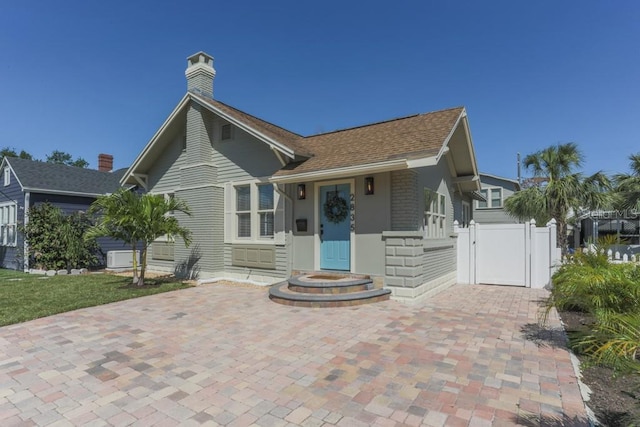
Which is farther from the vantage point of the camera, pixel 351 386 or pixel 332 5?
pixel 332 5

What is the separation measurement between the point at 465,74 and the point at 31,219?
18.4 metres

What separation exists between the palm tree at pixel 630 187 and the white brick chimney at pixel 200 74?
1694cm

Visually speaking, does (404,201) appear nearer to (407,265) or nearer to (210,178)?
(407,265)

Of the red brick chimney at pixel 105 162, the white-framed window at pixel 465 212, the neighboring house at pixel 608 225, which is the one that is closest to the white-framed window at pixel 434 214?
the white-framed window at pixel 465 212

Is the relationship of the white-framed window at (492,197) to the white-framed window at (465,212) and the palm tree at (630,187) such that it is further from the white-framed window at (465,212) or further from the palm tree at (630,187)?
the white-framed window at (465,212)

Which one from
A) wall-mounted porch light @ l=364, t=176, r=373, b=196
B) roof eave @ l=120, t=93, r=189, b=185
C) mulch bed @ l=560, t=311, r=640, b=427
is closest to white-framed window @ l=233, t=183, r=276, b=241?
wall-mounted porch light @ l=364, t=176, r=373, b=196

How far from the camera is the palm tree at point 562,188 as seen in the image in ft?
43.1

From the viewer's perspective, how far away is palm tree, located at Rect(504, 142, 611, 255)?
1313 centimetres

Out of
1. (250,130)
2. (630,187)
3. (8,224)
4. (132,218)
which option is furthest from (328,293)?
(8,224)

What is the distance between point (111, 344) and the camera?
463 centimetres

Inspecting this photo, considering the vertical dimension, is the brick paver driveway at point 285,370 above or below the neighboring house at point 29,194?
below

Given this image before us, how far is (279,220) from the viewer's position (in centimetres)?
935

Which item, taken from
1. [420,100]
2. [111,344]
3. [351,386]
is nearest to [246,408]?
[351,386]

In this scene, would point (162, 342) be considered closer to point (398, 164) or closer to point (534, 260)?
point (398, 164)
